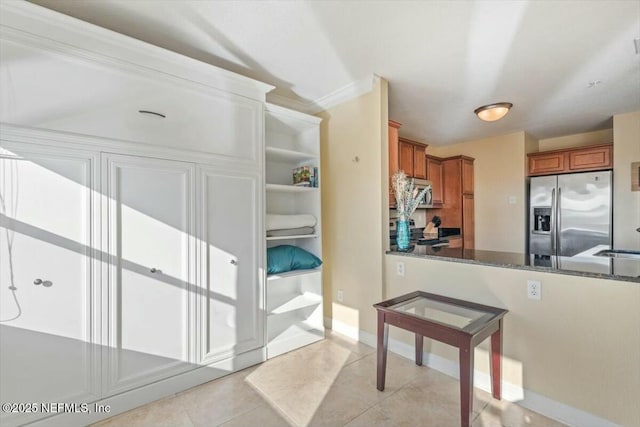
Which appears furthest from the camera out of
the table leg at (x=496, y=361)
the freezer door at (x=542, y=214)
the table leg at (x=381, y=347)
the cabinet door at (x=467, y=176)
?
the cabinet door at (x=467, y=176)

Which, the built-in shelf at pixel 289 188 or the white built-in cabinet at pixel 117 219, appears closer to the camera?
the white built-in cabinet at pixel 117 219

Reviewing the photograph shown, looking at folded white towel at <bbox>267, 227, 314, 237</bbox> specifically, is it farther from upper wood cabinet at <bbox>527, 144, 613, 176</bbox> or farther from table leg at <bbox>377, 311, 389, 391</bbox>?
upper wood cabinet at <bbox>527, 144, 613, 176</bbox>

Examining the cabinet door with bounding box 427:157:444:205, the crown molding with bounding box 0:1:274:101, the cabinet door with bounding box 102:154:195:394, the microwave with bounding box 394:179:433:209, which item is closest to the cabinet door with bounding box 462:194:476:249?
the cabinet door with bounding box 427:157:444:205

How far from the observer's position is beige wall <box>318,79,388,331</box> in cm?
271

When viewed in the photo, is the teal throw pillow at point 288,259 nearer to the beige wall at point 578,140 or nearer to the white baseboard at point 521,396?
the white baseboard at point 521,396

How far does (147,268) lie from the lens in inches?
76.4

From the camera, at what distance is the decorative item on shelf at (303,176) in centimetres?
298

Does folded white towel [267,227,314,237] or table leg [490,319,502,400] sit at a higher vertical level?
folded white towel [267,227,314,237]

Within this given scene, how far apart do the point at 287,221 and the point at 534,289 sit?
1.98 m

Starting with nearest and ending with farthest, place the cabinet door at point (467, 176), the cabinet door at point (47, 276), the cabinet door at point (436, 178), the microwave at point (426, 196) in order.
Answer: the cabinet door at point (47, 276) < the microwave at point (426, 196) < the cabinet door at point (436, 178) < the cabinet door at point (467, 176)

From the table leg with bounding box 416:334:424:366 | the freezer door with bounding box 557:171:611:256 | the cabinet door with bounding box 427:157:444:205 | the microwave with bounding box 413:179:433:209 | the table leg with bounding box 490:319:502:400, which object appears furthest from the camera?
the cabinet door with bounding box 427:157:444:205

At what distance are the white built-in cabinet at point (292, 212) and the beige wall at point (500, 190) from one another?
11.1 feet

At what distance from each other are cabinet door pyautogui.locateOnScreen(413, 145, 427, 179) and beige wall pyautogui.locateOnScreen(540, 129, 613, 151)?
2.35 m

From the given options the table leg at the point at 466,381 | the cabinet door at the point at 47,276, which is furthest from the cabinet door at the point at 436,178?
the cabinet door at the point at 47,276
